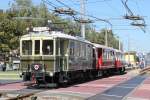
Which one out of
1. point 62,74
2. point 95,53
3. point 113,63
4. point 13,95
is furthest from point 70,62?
point 113,63

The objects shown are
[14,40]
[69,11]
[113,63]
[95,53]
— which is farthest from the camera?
[14,40]

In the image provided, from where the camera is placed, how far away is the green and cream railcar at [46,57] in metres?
28.9

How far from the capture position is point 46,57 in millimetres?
29109

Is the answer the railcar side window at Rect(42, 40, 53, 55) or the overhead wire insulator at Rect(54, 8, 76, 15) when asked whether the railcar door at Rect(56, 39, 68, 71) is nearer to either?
the railcar side window at Rect(42, 40, 53, 55)

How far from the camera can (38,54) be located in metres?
29.4

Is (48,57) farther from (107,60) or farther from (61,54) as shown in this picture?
(107,60)

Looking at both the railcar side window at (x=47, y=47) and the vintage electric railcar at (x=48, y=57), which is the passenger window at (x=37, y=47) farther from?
the railcar side window at (x=47, y=47)

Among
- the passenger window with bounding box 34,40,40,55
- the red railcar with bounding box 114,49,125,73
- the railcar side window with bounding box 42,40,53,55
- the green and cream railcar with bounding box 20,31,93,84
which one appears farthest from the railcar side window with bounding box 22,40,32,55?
the red railcar with bounding box 114,49,125,73

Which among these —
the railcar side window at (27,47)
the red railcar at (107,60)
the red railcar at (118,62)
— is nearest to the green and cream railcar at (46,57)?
the railcar side window at (27,47)

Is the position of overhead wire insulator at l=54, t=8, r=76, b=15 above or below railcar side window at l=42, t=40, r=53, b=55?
above

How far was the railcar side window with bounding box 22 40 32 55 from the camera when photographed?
29.9 meters

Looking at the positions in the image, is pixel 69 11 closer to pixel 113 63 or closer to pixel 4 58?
pixel 113 63

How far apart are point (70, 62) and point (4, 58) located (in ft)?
154

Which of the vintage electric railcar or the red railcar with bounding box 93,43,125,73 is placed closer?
the vintage electric railcar
